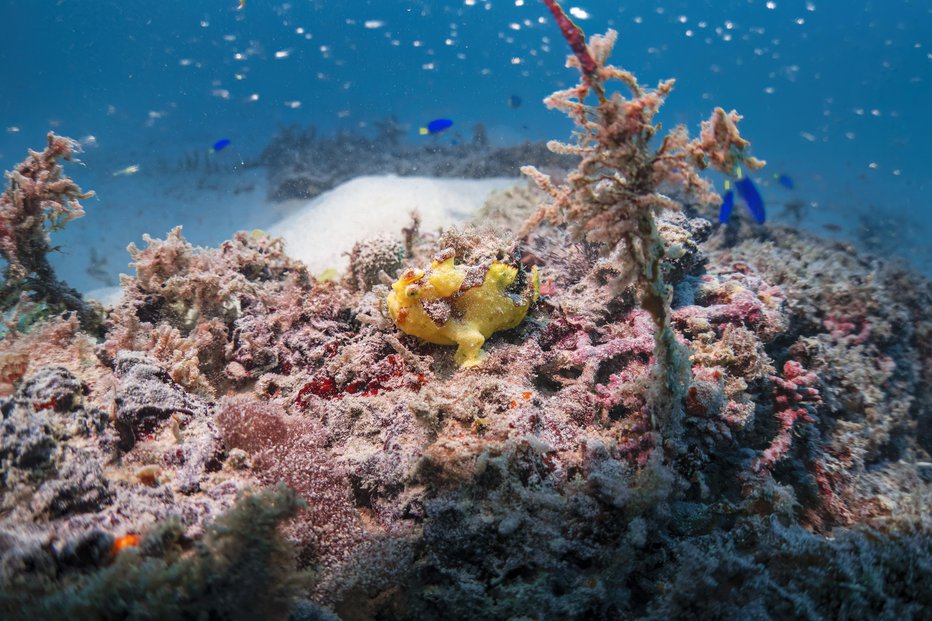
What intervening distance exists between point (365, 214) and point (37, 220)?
16.4 feet

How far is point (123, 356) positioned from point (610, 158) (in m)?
3.51

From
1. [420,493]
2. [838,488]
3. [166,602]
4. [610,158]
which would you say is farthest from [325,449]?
[838,488]

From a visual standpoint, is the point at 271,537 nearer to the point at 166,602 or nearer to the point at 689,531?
the point at 166,602

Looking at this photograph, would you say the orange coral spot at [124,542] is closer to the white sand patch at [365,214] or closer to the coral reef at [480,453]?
the coral reef at [480,453]

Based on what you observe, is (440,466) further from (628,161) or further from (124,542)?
(628,161)

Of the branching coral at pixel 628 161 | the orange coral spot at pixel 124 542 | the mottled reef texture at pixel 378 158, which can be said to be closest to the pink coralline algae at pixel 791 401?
the branching coral at pixel 628 161

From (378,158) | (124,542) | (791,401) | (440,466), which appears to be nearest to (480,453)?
(440,466)

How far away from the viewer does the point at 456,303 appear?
327 centimetres

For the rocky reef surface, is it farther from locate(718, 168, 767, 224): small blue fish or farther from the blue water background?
the blue water background

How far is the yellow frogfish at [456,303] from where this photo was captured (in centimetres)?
322

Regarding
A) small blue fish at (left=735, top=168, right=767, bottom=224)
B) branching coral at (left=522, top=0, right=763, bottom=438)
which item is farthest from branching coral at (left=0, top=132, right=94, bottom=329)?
small blue fish at (left=735, top=168, right=767, bottom=224)

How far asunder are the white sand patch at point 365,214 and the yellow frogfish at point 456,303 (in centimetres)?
401

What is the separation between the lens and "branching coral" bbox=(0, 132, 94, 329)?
394 centimetres

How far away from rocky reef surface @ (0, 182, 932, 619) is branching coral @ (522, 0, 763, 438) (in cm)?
31
